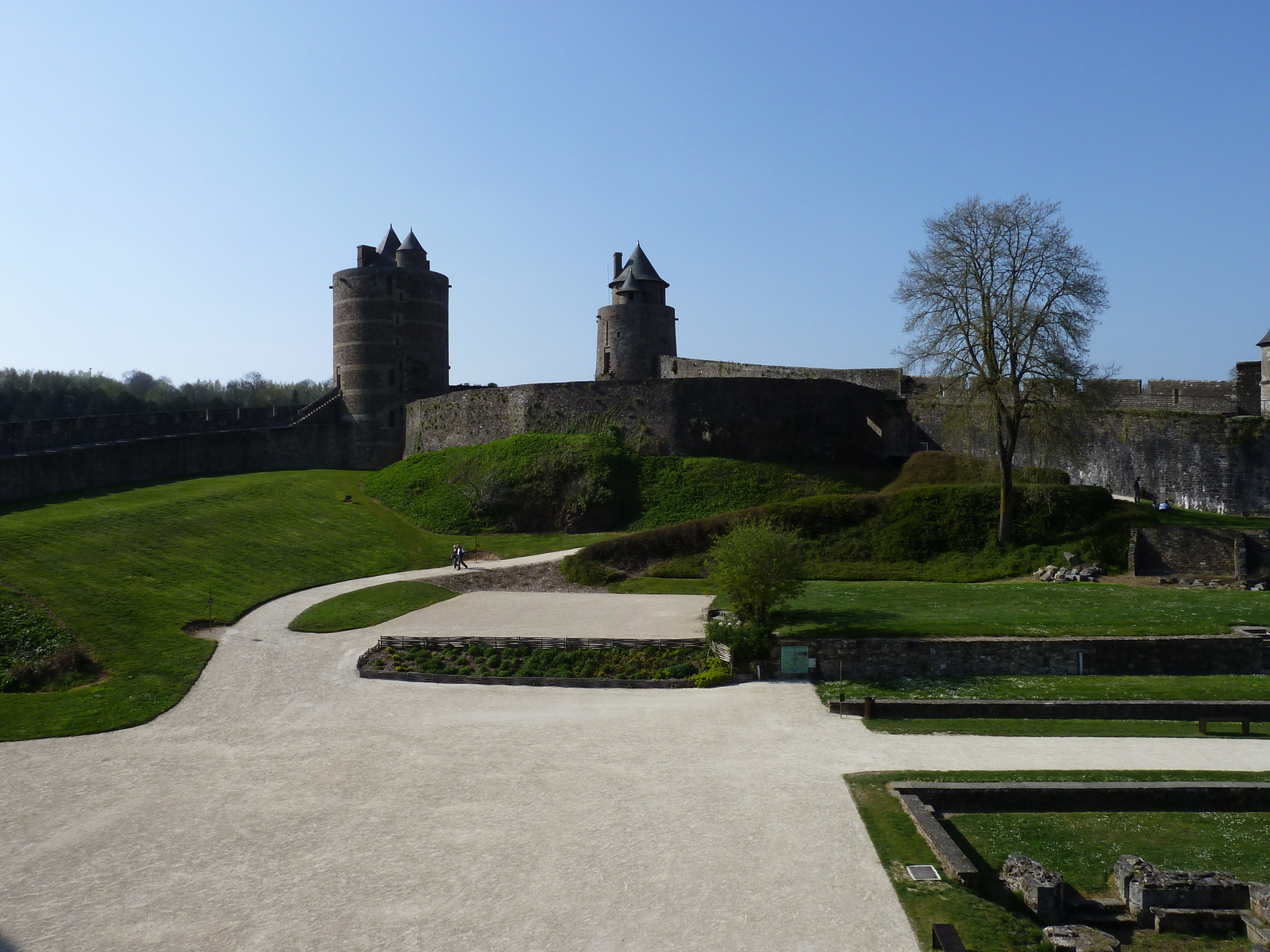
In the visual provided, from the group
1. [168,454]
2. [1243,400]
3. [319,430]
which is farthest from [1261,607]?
[319,430]

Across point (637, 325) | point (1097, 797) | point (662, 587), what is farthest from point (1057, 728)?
point (637, 325)

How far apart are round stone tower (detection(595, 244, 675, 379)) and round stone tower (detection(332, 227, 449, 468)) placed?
484 inches

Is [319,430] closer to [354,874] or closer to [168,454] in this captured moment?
[168,454]

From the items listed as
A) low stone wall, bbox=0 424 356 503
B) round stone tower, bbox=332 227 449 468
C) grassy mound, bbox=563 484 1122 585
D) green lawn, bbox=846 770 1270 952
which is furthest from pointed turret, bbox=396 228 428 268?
green lawn, bbox=846 770 1270 952

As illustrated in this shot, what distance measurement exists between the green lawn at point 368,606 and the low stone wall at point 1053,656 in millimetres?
14554

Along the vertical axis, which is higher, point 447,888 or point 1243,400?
point 1243,400

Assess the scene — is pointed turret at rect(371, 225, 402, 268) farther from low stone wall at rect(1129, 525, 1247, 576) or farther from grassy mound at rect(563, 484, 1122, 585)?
low stone wall at rect(1129, 525, 1247, 576)

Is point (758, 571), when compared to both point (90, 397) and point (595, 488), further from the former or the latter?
point (90, 397)

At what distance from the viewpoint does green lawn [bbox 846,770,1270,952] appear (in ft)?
38.3

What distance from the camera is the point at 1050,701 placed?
68.8 ft

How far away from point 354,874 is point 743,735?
9.01m

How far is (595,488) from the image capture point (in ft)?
151

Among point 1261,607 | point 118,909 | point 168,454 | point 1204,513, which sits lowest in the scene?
point 118,909

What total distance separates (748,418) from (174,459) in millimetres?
29342
